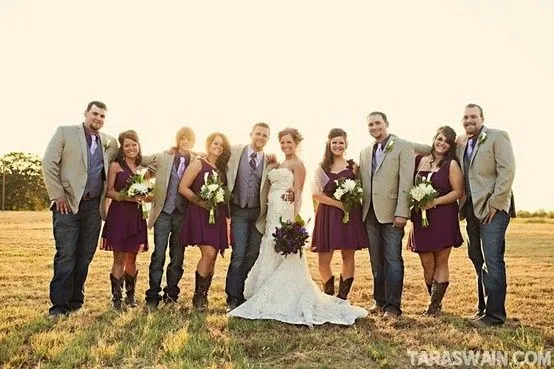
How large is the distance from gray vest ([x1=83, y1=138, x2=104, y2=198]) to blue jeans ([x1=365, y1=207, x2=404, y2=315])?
3797 mm

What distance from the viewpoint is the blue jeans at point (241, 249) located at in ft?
28.1

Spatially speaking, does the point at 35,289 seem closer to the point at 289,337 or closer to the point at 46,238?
the point at 289,337

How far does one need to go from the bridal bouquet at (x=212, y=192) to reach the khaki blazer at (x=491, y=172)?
11.0 feet

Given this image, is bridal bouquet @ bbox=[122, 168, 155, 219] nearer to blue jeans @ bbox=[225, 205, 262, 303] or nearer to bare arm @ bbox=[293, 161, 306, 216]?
blue jeans @ bbox=[225, 205, 262, 303]

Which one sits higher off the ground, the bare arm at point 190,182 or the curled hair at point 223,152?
the curled hair at point 223,152

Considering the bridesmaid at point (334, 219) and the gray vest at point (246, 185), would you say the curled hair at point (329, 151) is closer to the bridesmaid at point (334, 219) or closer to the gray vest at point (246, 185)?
the bridesmaid at point (334, 219)

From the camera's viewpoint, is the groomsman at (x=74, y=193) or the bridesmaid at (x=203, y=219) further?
the bridesmaid at (x=203, y=219)

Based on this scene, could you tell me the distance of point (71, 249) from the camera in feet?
26.3

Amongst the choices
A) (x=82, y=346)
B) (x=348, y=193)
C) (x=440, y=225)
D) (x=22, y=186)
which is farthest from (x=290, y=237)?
(x=22, y=186)

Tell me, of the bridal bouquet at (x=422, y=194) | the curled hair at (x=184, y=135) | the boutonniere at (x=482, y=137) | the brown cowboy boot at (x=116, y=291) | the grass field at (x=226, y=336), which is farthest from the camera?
the curled hair at (x=184, y=135)

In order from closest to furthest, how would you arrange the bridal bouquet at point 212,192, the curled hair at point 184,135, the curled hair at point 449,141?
the bridal bouquet at point 212,192, the curled hair at point 449,141, the curled hair at point 184,135

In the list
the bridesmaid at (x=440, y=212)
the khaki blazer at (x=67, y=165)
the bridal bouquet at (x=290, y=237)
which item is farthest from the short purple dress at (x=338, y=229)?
the khaki blazer at (x=67, y=165)

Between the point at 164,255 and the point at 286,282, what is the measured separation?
1812mm

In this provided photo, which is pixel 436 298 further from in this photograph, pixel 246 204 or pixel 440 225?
pixel 246 204
